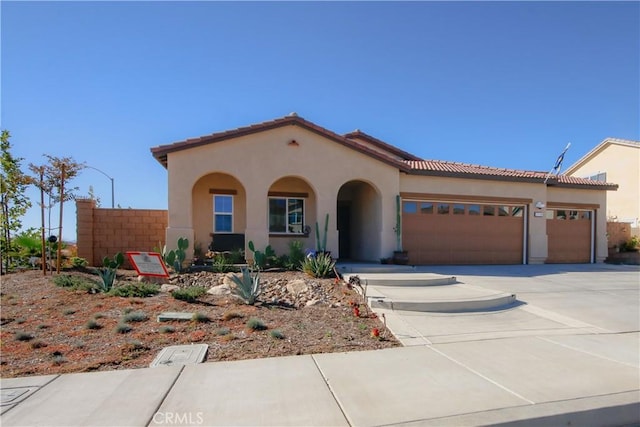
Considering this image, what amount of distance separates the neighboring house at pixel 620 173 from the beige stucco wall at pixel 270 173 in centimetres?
1817

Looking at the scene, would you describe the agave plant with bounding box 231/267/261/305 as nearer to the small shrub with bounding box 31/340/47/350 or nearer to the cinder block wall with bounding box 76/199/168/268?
the small shrub with bounding box 31/340/47/350

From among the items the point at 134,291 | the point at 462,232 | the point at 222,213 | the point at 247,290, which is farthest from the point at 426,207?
the point at 134,291

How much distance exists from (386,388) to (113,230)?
486 inches

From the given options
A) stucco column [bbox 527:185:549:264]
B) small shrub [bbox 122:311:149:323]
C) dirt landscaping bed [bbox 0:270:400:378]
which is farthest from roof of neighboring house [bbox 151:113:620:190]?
small shrub [bbox 122:311:149:323]

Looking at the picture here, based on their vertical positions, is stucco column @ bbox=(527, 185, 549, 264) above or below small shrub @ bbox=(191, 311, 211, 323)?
above

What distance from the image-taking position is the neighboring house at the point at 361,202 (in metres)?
12.1

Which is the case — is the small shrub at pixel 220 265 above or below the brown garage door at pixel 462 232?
below

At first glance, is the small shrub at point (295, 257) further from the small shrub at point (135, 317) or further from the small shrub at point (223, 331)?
the small shrub at point (223, 331)

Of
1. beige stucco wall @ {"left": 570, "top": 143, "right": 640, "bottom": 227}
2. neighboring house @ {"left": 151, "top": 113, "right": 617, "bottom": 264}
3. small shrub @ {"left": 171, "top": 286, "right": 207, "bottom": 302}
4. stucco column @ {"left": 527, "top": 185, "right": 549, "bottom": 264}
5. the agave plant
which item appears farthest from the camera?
beige stucco wall @ {"left": 570, "top": 143, "right": 640, "bottom": 227}

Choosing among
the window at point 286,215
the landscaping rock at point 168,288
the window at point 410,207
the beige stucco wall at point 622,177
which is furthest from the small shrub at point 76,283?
the beige stucco wall at point 622,177

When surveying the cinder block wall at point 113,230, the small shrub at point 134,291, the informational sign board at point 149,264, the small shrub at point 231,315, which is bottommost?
Answer: the small shrub at point 231,315

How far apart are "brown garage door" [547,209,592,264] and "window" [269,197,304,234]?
11.4 meters

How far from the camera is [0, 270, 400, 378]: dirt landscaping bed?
4.86 m

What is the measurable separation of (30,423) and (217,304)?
443cm
